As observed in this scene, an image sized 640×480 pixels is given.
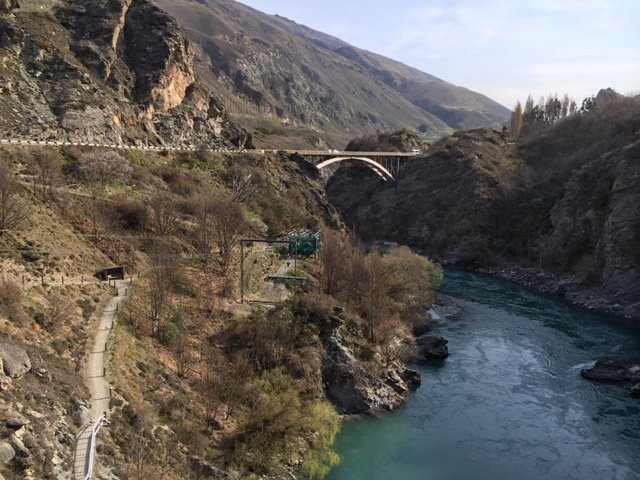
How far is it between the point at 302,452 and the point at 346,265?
15.5m

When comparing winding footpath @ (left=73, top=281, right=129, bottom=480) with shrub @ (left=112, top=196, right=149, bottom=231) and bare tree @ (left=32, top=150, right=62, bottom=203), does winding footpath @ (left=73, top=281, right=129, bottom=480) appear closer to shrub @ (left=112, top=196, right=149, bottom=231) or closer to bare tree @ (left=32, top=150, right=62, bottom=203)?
shrub @ (left=112, top=196, right=149, bottom=231)

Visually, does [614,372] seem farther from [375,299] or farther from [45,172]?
[45,172]

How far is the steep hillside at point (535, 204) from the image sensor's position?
170 feet

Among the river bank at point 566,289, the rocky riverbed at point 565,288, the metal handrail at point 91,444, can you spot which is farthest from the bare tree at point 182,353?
the rocky riverbed at point 565,288

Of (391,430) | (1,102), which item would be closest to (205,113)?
(1,102)

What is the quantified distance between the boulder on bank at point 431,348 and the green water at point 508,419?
85cm

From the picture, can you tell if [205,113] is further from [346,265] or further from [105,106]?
[346,265]

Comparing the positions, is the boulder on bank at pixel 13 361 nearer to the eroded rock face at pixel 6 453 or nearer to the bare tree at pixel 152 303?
the eroded rock face at pixel 6 453

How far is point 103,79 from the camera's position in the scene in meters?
49.1

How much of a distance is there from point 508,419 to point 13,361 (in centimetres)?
2149

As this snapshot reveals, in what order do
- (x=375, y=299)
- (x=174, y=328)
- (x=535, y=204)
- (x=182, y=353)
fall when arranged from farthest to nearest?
(x=535, y=204)
(x=375, y=299)
(x=174, y=328)
(x=182, y=353)

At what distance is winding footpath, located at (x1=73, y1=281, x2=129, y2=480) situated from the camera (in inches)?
556

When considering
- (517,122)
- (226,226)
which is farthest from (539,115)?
(226,226)

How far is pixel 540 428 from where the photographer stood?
26.1 m
